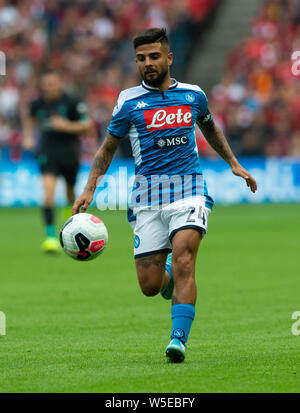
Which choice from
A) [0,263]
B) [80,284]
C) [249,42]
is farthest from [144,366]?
[249,42]

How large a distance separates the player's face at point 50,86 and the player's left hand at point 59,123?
342mm

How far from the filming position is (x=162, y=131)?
6797 mm

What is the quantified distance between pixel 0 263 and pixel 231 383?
801 centimetres

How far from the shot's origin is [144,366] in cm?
603

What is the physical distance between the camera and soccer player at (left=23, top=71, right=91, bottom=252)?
14094mm

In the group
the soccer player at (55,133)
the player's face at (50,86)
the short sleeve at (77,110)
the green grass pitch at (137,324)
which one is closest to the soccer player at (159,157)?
the green grass pitch at (137,324)

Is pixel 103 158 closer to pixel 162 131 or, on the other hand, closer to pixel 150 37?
pixel 162 131

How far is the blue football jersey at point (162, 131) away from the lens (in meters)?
6.78

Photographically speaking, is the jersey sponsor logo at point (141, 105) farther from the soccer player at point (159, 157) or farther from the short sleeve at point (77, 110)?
the short sleeve at point (77, 110)

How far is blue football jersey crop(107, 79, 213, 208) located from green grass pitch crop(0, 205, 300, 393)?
1231 mm

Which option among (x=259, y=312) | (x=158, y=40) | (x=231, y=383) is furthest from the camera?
(x=259, y=312)

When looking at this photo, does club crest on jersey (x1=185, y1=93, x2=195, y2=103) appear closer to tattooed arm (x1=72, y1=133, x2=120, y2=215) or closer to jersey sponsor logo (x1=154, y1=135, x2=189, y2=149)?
jersey sponsor logo (x1=154, y1=135, x2=189, y2=149)

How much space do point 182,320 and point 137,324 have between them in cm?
178

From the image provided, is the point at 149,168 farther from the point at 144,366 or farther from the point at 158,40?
the point at 144,366
